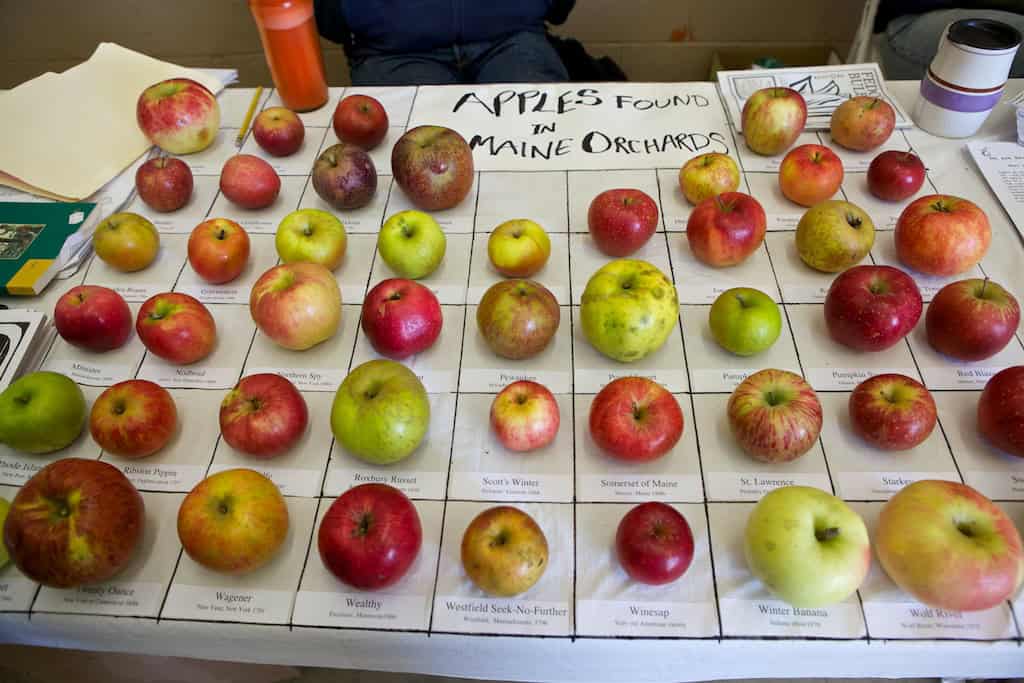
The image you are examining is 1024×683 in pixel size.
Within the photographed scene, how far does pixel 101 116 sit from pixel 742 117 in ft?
5.68

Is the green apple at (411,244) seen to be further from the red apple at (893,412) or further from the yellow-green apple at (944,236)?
the yellow-green apple at (944,236)

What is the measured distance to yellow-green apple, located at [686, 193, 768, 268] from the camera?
133cm

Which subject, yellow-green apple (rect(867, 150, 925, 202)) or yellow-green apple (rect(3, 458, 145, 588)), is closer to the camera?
yellow-green apple (rect(3, 458, 145, 588))

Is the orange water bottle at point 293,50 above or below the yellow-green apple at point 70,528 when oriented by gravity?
above

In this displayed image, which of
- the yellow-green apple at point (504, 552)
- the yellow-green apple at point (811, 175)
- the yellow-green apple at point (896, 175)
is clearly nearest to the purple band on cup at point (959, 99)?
the yellow-green apple at point (896, 175)

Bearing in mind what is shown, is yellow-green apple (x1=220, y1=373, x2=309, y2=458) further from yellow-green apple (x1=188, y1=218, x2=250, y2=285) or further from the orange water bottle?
the orange water bottle

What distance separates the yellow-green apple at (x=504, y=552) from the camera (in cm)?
93

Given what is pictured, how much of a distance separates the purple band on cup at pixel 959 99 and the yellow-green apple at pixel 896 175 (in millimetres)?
228

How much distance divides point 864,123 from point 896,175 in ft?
0.67

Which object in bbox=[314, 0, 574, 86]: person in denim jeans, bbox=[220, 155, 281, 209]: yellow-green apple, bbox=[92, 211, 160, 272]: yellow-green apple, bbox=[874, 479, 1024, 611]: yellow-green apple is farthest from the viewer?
bbox=[314, 0, 574, 86]: person in denim jeans

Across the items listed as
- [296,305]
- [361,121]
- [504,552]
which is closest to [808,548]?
[504,552]

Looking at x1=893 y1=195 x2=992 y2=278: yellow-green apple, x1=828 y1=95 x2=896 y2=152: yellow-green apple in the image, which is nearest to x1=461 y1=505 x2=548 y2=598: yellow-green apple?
x1=893 y1=195 x2=992 y2=278: yellow-green apple

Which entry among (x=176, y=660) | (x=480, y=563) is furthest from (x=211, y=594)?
(x=176, y=660)

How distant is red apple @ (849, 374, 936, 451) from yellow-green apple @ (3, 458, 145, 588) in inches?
46.5
